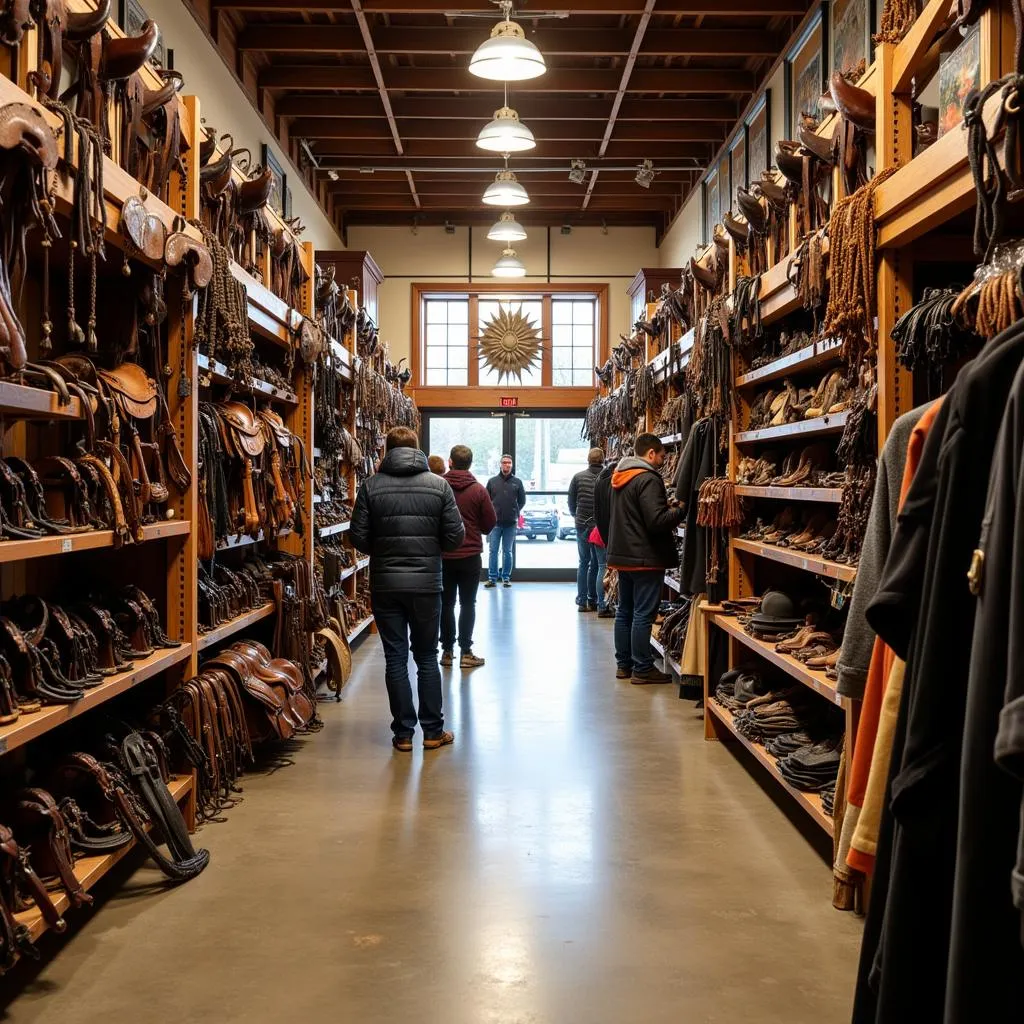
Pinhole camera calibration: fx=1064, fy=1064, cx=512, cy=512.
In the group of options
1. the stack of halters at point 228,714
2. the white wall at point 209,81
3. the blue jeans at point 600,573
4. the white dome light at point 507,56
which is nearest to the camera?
the stack of halters at point 228,714

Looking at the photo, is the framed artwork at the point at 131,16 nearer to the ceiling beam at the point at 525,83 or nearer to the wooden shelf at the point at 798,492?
the ceiling beam at the point at 525,83

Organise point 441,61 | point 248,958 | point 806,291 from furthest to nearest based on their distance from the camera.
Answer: point 441,61, point 806,291, point 248,958

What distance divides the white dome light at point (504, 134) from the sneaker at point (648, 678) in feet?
13.9

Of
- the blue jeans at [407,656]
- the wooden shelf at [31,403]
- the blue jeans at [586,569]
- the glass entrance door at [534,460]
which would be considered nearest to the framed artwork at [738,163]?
the blue jeans at [586,569]

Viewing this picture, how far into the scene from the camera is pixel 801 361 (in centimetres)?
469

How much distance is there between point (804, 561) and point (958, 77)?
1.93 m

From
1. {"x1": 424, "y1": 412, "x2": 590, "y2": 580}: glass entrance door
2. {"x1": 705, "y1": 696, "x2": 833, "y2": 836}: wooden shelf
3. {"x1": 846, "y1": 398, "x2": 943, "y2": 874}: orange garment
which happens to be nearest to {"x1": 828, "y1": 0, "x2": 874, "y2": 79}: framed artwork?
{"x1": 705, "y1": 696, "x2": 833, "y2": 836}: wooden shelf

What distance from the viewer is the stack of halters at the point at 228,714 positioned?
4.30m

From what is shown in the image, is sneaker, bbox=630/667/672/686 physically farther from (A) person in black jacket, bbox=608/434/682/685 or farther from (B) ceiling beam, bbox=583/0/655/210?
(B) ceiling beam, bbox=583/0/655/210

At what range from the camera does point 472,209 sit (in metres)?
15.1

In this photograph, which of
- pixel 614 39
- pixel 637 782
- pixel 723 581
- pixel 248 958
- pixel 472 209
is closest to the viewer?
pixel 248 958

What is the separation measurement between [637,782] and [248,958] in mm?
2406

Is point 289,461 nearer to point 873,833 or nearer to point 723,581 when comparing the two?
point 723,581

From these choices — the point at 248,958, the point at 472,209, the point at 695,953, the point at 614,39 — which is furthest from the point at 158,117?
the point at 472,209
